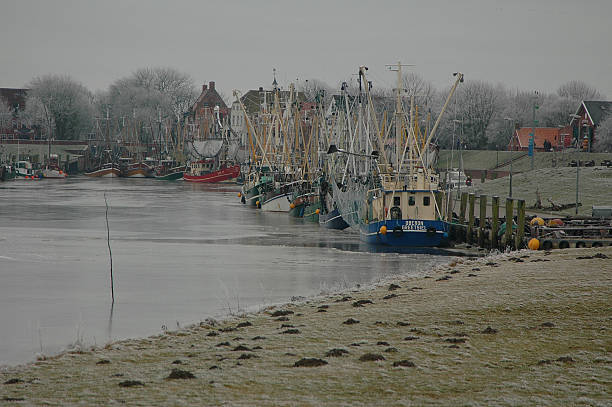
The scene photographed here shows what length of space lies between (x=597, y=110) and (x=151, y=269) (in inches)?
4294

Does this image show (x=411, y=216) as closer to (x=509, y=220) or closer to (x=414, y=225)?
(x=414, y=225)

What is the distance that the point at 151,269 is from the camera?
44.4m

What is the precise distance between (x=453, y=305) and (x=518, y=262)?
475 inches

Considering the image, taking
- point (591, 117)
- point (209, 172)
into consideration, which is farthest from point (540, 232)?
point (209, 172)

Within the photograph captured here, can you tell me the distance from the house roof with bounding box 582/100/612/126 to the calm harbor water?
70.8 m

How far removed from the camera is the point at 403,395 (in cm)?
1591

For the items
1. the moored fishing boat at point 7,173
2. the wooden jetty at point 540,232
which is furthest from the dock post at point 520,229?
the moored fishing boat at point 7,173

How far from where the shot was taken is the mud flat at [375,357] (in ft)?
52.7

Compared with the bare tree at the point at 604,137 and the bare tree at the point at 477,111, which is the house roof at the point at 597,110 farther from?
the bare tree at the point at 477,111

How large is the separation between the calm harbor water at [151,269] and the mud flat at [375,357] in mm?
4383

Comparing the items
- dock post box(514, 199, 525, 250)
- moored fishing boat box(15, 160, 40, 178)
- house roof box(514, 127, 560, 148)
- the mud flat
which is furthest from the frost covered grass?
moored fishing boat box(15, 160, 40, 178)

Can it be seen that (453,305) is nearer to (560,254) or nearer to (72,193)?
(560,254)

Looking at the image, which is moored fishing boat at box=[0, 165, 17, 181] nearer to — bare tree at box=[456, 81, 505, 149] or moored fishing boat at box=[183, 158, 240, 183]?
moored fishing boat at box=[183, 158, 240, 183]

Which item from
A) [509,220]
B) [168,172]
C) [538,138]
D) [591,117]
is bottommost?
[168,172]
